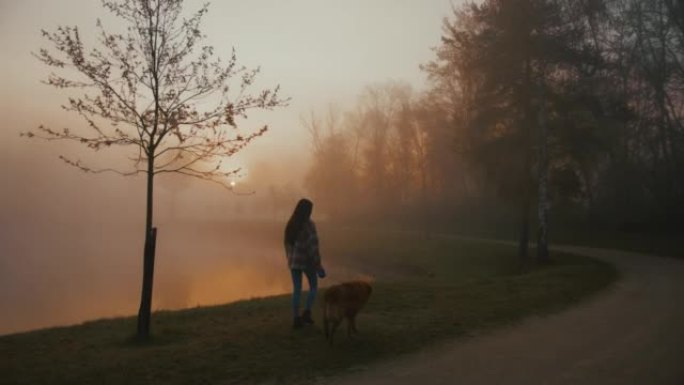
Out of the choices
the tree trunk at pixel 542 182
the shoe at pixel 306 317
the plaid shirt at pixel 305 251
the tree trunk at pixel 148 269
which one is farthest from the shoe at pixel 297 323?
the tree trunk at pixel 542 182

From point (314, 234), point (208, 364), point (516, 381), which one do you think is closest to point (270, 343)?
point (208, 364)

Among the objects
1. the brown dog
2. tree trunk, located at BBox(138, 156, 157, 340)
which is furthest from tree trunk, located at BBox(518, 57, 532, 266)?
tree trunk, located at BBox(138, 156, 157, 340)

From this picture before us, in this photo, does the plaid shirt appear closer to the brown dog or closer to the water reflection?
the brown dog

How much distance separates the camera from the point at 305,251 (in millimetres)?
8602

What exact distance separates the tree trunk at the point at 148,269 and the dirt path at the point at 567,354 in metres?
4.07

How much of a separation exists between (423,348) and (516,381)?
6.41 ft

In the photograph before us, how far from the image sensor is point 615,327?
360 inches

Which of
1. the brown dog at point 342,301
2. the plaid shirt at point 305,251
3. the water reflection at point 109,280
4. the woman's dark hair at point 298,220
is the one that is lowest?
the water reflection at point 109,280

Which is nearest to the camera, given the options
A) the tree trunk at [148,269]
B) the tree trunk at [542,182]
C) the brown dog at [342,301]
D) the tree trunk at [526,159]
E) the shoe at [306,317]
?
the brown dog at [342,301]

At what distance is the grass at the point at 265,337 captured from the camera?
677 cm

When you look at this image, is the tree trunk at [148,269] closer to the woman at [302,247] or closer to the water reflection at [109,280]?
the woman at [302,247]

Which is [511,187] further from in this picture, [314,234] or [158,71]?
[158,71]

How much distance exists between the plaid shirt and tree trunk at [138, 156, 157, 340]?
8.09 ft

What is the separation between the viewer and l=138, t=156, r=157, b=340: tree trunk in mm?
8742
